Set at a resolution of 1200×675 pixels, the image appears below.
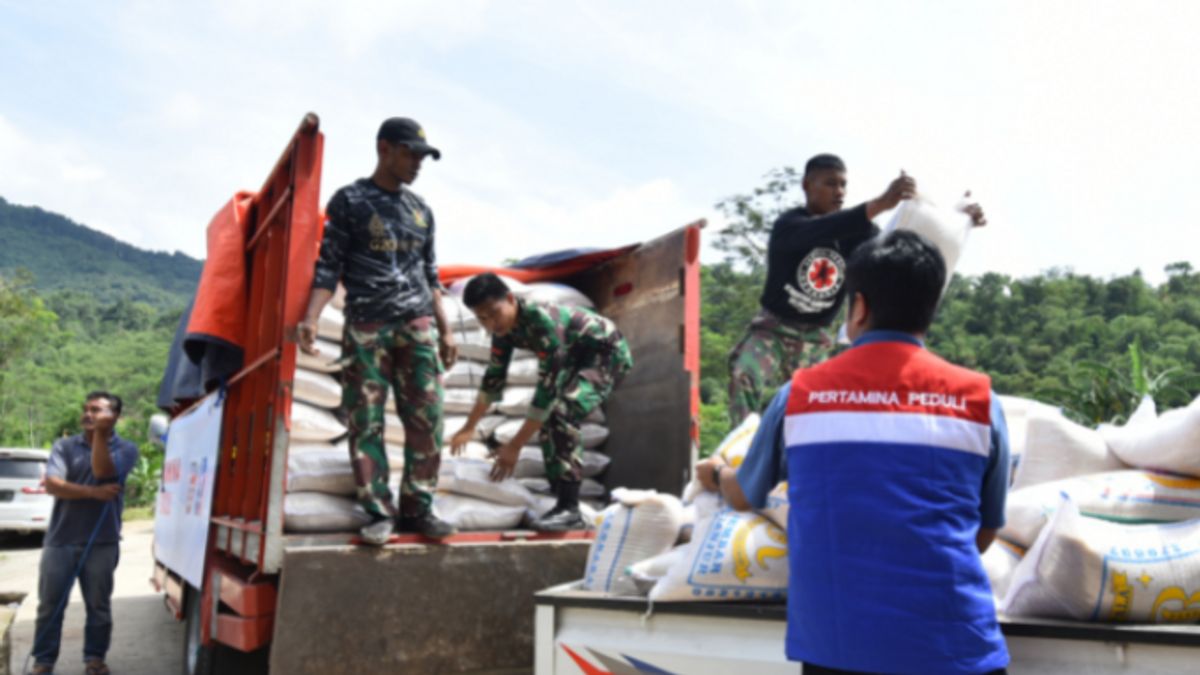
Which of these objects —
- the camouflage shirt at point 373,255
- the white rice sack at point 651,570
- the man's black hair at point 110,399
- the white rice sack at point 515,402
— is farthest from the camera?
the man's black hair at point 110,399

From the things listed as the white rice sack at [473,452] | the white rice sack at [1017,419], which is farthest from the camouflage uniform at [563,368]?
the white rice sack at [1017,419]

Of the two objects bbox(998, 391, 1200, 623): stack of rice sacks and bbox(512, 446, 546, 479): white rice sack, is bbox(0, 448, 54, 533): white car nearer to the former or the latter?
bbox(512, 446, 546, 479): white rice sack

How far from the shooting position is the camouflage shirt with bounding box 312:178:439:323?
143 inches

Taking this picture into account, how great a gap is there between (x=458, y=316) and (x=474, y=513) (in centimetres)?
131

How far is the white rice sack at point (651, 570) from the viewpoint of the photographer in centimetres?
257

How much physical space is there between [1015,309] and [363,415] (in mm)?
41583

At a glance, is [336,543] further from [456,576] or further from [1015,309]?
[1015,309]

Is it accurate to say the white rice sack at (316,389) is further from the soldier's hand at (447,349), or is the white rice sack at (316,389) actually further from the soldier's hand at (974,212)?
the soldier's hand at (974,212)

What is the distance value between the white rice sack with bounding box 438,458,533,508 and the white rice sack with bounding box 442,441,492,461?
228 millimetres

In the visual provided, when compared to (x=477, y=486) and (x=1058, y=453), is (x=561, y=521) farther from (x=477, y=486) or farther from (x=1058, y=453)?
(x=1058, y=453)

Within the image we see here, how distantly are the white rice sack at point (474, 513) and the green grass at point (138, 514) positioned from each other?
17799 mm

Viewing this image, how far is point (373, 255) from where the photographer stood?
3723mm

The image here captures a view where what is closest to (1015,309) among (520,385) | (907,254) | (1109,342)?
(1109,342)

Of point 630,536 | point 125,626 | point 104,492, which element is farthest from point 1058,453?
point 125,626
